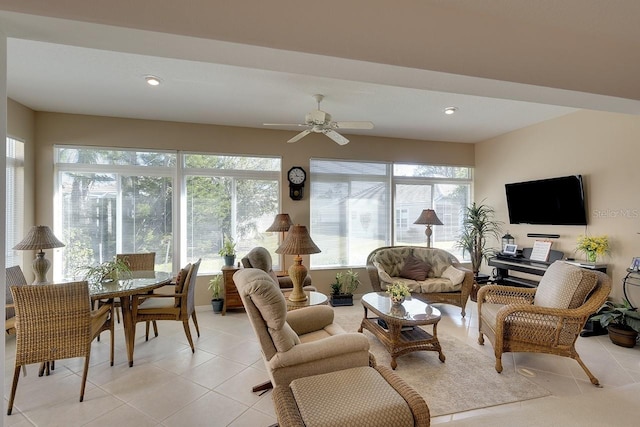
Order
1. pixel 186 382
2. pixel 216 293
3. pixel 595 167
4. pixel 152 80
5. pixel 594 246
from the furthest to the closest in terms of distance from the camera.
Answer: pixel 216 293 → pixel 595 167 → pixel 594 246 → pixel 152 80 → pixel 186 382

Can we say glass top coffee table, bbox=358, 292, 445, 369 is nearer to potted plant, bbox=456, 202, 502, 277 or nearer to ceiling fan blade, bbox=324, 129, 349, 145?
ceiling fan blade, bbox=324, 129, 349, 145

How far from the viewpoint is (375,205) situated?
554cm

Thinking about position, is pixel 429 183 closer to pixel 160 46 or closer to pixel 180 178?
pixel 180 178

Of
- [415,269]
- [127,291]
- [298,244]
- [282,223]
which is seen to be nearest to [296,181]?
[282,223]

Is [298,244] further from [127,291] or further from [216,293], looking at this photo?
[216,293]

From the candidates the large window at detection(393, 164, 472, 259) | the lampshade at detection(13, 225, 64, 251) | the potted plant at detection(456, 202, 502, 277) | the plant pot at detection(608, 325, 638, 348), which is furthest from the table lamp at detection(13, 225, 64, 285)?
the plant pot at detection(608, 325, 638, 348)

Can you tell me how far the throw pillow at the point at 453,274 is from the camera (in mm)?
4368

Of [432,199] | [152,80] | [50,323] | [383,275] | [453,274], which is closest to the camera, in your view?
[50,323]

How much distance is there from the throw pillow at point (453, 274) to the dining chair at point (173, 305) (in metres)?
3.50

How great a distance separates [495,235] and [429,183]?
1.48 m

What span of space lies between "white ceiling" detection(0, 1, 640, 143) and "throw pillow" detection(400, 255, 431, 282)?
7.10ft

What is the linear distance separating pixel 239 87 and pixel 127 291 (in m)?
2.35

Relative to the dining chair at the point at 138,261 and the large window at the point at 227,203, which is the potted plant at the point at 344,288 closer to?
the large window at the point at 227,203

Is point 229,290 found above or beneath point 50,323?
beneath
